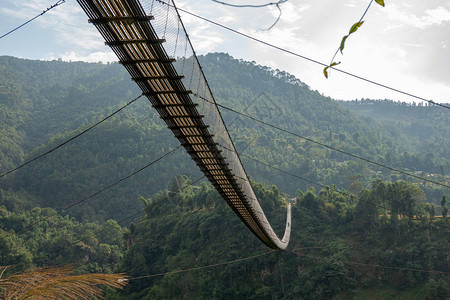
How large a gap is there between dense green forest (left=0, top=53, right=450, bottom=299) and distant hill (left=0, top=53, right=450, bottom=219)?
12.3 inches

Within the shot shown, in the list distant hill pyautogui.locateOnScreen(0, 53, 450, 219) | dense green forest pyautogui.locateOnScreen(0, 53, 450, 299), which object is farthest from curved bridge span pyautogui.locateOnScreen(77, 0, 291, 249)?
distant hill pyautogui.locateOnScreen(0, 53, 450, 219)

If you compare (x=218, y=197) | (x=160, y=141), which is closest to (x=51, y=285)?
(x=218, y=197)

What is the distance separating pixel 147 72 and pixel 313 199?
2968 centimetres

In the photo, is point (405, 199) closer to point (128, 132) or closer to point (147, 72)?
point (147, 72)

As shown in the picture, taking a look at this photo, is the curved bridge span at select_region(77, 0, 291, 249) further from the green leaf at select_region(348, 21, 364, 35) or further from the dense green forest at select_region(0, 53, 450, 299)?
the dense green forest at select_region(0, 53, 450, 299)

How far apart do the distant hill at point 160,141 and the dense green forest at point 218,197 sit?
0.31 meters

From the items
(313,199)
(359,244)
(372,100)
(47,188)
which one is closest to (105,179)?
(47,188)

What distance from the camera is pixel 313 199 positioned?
34.6 meters

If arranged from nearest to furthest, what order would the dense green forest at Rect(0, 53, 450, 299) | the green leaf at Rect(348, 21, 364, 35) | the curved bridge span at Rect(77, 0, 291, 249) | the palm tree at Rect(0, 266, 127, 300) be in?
the green leaf at Rect(348, 21, 364, 35)
the palm tree at Rect(0, 266, 127, 300)
the curved bridge span at Rect(77, 0, 291, 249)
the dense green forest at Rect(0, 53, 450, 299)

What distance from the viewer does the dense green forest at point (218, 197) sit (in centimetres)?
2836

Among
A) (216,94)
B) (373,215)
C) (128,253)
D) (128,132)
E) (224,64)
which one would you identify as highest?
(224,64)

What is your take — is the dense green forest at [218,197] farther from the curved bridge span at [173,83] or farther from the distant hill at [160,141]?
the curved bridge span at [173,83]

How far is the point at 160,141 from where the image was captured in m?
85.1

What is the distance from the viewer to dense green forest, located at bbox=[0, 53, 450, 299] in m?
28.4
